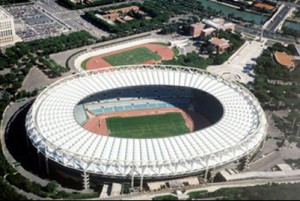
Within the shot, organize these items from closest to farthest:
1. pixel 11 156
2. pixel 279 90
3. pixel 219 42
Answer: pixel 11 156 < pixel 279 90 < pixel 219 42

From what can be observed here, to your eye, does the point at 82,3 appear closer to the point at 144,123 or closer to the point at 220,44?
the point at 220,44

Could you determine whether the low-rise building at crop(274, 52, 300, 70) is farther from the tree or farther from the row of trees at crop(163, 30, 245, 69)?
the tree

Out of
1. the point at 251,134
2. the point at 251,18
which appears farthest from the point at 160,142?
the point at 251,18

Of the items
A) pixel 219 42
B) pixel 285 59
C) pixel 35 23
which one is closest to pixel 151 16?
pixel 219 42

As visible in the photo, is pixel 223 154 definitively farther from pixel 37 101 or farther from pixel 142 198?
pixel 37 101

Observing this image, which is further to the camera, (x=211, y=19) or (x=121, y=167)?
(x=211, y=19)

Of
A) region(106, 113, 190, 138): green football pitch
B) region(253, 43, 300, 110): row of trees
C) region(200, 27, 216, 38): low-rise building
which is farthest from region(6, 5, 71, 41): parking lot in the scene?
region(253, 43, 300, 110): row of trees

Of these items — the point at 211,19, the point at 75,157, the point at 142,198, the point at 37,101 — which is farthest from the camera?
the point at 211,19

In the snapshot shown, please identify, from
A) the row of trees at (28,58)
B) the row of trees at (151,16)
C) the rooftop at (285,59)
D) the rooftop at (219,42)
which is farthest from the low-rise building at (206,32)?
the row of trees at (28,58)
